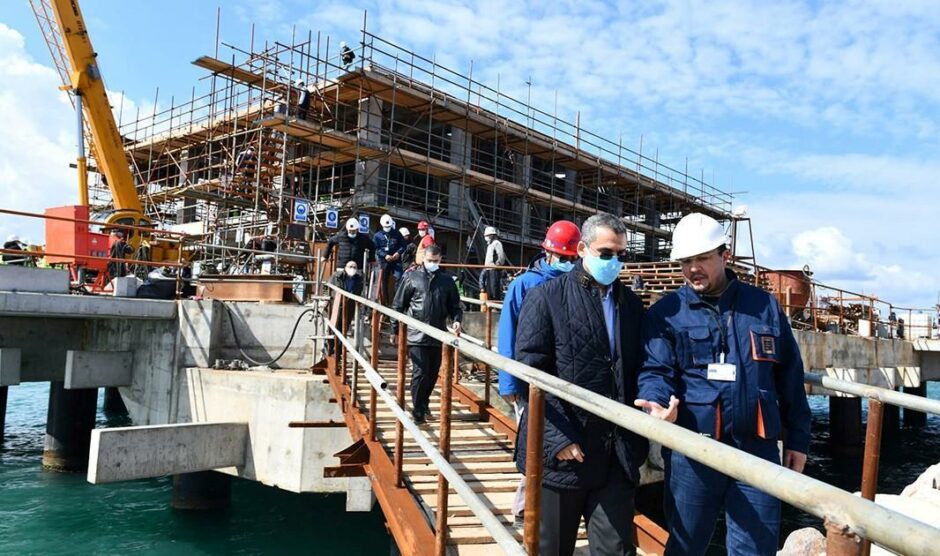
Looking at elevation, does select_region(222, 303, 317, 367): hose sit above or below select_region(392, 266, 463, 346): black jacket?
below

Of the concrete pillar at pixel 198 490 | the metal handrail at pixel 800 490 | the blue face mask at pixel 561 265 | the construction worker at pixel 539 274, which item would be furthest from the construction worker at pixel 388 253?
the metal handrail at pixel 800 490

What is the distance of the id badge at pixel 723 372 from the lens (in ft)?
7.98

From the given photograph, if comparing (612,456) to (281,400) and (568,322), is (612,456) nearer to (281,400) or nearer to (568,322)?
(568,322)

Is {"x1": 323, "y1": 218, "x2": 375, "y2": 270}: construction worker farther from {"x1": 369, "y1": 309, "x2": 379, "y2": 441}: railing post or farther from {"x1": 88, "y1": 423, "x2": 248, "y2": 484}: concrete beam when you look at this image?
{"x1": 369, "y1": 309, "x2": 379, "y2": 441}: railing post

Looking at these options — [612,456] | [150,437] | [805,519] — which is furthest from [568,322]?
[805,519]

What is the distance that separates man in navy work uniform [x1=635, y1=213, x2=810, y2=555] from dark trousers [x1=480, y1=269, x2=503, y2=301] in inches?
405

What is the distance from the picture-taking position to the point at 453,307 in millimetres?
6203

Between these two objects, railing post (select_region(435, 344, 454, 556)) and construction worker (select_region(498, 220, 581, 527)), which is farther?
construction worker (select_region(498, 220, 581, 527))

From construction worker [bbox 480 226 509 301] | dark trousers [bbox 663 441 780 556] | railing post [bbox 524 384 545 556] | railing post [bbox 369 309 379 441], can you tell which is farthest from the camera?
construction worker [bbox 480 226 509 301]

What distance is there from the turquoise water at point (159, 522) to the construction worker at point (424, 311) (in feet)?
13.0

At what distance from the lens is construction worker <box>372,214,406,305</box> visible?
10.2m

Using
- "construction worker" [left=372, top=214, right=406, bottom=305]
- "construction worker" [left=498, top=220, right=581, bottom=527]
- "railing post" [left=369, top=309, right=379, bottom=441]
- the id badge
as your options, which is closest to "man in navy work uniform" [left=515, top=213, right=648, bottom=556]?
the id badge

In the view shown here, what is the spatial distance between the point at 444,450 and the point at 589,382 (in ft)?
3.26

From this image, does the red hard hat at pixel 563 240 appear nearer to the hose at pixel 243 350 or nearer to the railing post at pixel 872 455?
the railing post at pixel 872 455
